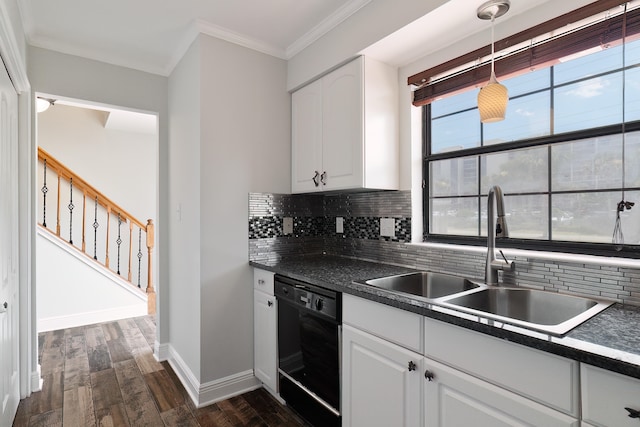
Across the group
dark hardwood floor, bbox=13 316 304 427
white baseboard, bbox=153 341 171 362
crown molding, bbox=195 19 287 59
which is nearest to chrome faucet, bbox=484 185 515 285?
dark hardwood floor, bbox=13 316 304 427

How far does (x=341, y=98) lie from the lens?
2.22m

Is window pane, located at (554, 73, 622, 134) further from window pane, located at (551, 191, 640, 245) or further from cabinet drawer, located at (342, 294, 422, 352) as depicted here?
cabinet drawer, located at (342, 294, 422, 352)

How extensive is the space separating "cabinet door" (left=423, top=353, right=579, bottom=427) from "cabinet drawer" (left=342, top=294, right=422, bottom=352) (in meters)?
0.11

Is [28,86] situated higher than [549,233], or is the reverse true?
[28,86]

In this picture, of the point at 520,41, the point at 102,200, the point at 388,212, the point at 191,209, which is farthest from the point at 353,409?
the point at 102,200

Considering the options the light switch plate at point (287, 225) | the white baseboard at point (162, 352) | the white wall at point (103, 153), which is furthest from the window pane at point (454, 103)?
the white wall at point (103, 153)

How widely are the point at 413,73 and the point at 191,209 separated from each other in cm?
174

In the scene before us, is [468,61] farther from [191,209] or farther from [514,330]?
[191,209]

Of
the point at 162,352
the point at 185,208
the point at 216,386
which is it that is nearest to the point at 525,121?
the point at 185,208

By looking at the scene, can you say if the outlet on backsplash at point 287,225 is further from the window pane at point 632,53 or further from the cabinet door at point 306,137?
the window pane at point 632,53

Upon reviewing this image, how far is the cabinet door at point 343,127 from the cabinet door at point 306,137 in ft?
0.23

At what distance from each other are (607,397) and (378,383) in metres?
0.84

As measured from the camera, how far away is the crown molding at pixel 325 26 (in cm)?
204

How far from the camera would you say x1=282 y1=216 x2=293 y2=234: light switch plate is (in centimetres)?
266
